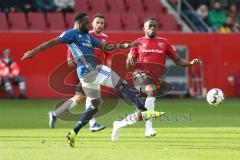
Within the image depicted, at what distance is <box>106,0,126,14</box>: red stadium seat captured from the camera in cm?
3027

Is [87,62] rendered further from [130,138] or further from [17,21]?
[17,21]

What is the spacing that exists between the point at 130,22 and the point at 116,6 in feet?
3.98

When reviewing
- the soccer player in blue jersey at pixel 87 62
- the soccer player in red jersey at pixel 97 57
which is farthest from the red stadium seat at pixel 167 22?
→ the soccer player in blue jersey at pixel 87 62

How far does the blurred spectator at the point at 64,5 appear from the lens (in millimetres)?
28906

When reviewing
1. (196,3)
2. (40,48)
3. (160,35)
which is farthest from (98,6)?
(40,48)

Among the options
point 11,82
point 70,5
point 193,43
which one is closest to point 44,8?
point 70,5

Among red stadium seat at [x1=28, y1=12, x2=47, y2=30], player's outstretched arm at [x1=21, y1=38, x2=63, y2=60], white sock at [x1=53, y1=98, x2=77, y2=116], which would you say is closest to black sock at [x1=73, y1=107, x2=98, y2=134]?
player's outstretched arm at [x1=21, y1=38, x2=63, y2=60]

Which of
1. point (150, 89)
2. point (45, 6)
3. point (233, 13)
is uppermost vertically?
point (45, 6)

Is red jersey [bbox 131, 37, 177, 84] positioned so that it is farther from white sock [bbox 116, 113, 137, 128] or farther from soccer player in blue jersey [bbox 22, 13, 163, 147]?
white sock [bbox 116, 113, 137, 128]

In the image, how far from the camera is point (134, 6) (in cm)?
3075

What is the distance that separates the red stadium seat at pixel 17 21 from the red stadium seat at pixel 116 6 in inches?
147

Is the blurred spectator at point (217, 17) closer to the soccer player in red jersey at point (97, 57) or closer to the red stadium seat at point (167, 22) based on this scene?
the red stadium seat at point (167, 22)

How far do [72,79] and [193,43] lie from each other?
5.60 meters

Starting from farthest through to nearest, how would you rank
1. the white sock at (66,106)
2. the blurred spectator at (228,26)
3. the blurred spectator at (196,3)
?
the blurred spectator at (196,3)
the blurred spectator at (228,26)
the white sock at (66,106)
